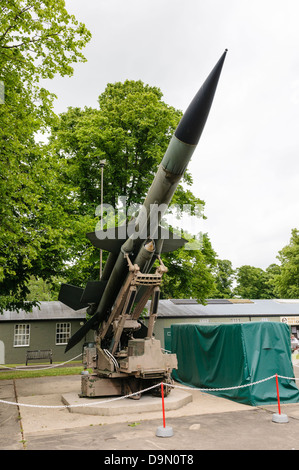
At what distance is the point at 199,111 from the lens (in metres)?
6.20

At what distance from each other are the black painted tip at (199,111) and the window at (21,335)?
18.2 meters

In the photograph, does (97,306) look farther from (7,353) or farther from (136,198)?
(7,353)

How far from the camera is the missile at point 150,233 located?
6.29 metres

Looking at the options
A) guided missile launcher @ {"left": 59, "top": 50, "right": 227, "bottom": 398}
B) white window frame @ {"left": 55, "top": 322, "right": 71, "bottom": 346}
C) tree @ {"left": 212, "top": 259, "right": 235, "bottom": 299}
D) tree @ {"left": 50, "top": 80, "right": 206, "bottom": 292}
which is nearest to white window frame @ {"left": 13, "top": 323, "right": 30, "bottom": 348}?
white window frame @ {"left": 55, "top": 322, "right": 71, "bottom": 346}

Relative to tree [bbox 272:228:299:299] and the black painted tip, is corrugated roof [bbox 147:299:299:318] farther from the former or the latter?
the black painted tip

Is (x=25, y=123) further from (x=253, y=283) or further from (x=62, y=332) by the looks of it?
(x=253, y=283)

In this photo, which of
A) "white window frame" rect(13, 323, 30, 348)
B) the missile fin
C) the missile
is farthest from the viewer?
"white window frame" rect(13, 323, 30, 348)

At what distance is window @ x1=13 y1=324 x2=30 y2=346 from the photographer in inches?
830

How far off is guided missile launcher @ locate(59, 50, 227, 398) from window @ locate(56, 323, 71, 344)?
1295 cm

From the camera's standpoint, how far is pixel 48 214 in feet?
36.9

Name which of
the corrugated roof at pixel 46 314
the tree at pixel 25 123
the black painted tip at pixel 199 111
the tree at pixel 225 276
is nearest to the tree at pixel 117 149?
the tree at pixel 25 123

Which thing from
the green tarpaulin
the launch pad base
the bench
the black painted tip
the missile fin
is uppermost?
the black painted tip

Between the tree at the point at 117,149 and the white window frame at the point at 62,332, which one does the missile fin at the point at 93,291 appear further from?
the white window frame at the point at 62,332
